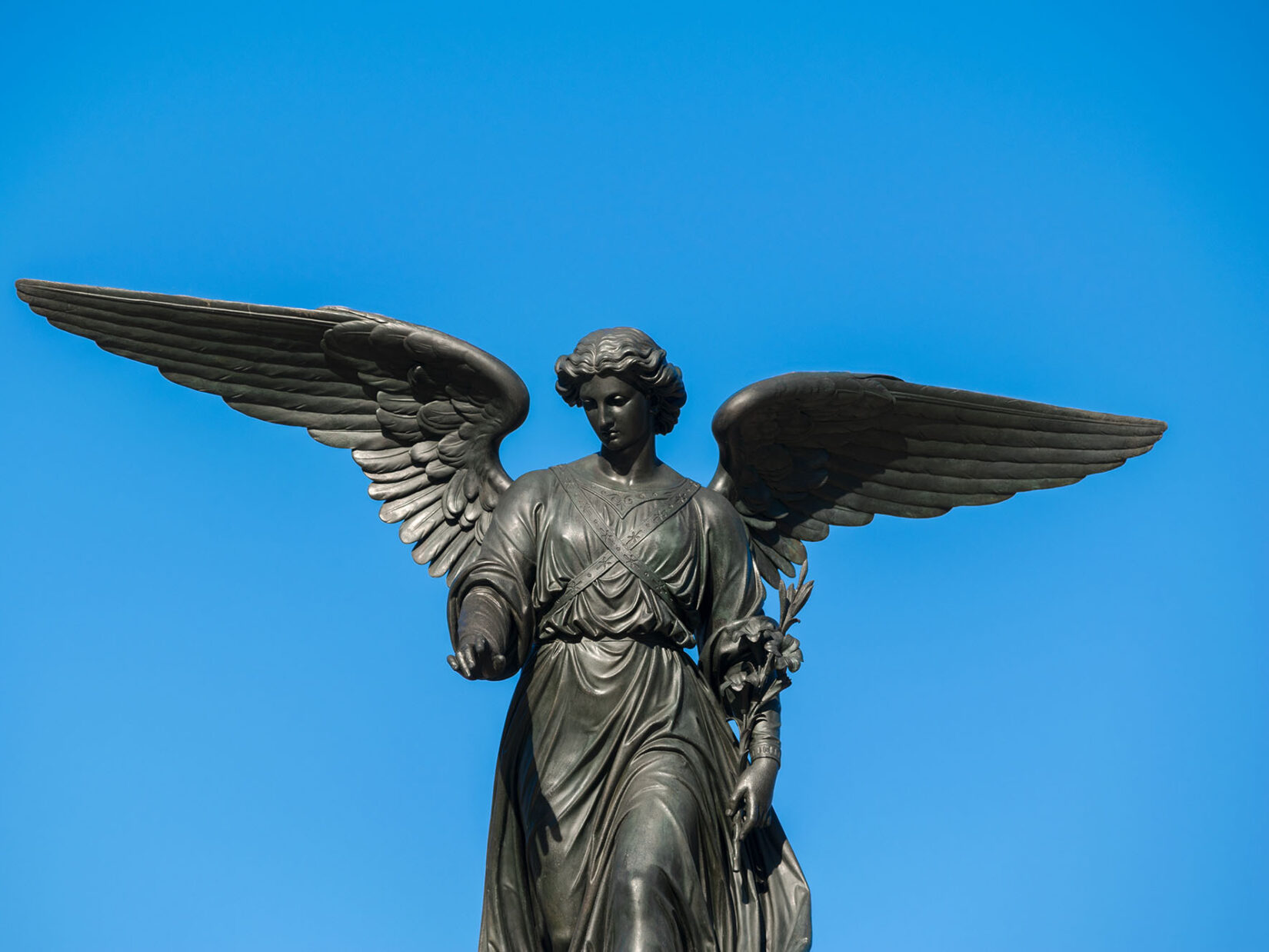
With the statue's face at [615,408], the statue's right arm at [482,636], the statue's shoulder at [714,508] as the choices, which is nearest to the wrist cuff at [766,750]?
the statue's shoulder at [714,508]

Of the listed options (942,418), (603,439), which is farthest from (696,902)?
(942,418)

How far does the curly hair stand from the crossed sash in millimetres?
579

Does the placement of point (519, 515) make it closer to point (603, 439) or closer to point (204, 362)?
point (603, 439)

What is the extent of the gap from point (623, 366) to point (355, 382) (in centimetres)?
205

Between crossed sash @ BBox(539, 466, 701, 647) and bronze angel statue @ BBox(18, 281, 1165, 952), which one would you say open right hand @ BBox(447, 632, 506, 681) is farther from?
crossed sash @ BBox(539, 466, 701, 647)

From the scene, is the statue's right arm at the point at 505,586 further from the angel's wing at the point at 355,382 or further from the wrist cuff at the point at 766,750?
the wrist cuff at the point at 766,750

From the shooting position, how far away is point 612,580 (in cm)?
1169

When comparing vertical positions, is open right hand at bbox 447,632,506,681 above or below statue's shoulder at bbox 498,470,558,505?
below

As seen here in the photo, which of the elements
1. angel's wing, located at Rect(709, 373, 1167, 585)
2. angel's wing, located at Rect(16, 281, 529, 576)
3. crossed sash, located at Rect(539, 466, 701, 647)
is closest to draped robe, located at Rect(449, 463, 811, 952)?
crossed sash, located at Rect(539, 466, 701, 647)

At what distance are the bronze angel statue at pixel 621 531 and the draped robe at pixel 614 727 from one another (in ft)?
0.04

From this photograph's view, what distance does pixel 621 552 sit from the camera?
38.4 feet

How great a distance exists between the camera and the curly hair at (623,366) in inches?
462

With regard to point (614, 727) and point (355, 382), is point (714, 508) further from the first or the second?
point (355, 382)

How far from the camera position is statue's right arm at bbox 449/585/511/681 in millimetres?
10758
